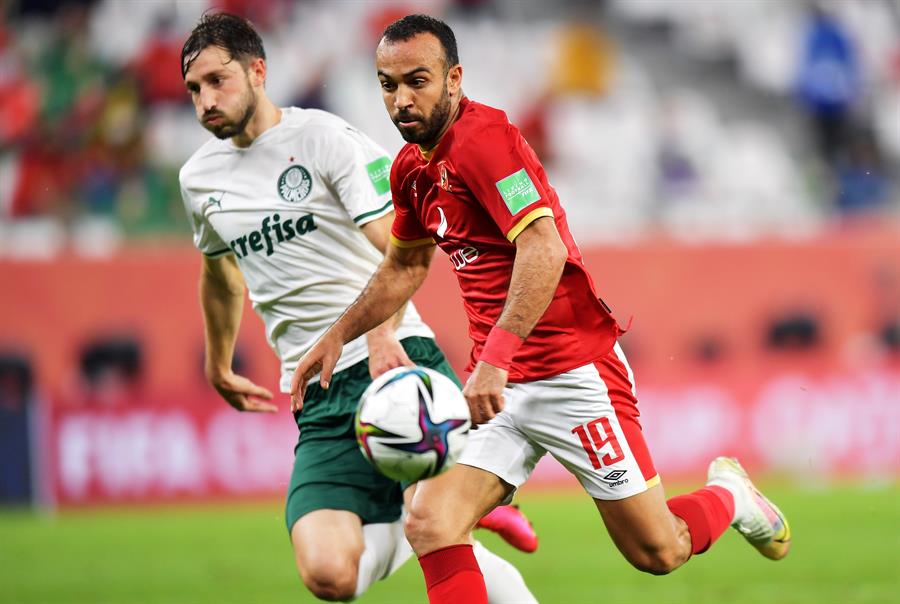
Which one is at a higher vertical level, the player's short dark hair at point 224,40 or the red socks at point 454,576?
the player's short dark hair at point 224,40

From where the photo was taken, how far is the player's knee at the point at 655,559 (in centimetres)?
517

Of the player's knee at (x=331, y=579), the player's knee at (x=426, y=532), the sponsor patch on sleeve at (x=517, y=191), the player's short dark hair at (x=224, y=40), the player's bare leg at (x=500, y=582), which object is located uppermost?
the player's short dark hair at (x=224, y=40)

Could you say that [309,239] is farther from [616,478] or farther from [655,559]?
[655,559]

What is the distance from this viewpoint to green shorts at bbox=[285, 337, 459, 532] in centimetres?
543

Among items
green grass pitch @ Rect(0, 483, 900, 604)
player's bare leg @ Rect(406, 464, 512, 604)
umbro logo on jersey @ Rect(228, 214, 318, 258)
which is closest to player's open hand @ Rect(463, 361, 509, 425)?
player's bare leg @ Rect(406, 464, 512, 604)

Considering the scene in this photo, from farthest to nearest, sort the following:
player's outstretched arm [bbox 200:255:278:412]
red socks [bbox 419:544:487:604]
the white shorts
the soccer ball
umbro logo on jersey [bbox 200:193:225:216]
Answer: player's outstretched arm [bbox 200:255:278:412] → umbro logo on jersey [bbox 200:193:225:216] → the white shorts → red socks [bbox 419:544:487:604] → the soccer ball

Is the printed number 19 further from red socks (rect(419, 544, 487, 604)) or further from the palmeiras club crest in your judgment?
the palmeiras club crest

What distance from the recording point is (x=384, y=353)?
5.24m

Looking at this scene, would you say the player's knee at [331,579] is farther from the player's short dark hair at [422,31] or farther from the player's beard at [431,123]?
the player's short dark hair at [422,31]

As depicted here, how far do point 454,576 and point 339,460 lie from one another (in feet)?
2.79

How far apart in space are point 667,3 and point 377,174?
1283cm

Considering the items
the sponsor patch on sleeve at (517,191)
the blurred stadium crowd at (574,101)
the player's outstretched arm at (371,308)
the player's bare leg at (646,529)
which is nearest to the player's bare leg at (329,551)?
the player's outstretched arm at (371,308)

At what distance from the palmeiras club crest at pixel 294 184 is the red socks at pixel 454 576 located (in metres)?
1.61

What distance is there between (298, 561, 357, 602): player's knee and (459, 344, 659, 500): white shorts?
606mm
